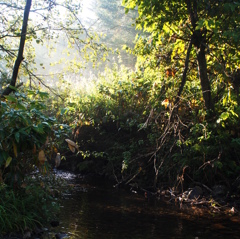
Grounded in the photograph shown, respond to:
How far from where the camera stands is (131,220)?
21.1 feet

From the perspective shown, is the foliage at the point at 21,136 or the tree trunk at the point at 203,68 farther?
the tree trunk at the point at 203,68

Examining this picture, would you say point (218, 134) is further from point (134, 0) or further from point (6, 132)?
point (6, 132)

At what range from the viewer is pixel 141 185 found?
10203mm

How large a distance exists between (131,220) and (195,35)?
5.10 metres

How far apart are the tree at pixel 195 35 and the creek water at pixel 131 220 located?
3.00 meters

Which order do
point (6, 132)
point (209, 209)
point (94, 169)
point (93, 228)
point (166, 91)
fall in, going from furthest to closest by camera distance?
point (94, 169), point (166, 91), point (209, 209), point (93, 228), point (6, 132)

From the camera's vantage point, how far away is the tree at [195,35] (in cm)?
784

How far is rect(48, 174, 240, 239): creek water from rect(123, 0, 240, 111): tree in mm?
3001

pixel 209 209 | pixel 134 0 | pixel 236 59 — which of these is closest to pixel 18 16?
pixel 134 0

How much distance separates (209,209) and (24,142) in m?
4.69

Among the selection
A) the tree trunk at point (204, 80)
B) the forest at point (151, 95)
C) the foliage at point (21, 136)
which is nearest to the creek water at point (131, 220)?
the forest at point (151, 95)

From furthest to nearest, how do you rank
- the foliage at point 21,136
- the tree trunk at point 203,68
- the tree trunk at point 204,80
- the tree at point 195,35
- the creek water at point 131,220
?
the tree trunk at point 204,80 < the tree trunk at point 203,68 < the tree at point 195,35 < the creek water at point 131,220 < the foliage at point 21,136

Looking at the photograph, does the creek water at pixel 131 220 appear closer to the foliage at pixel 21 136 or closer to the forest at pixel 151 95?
the forest at pixel 151 95

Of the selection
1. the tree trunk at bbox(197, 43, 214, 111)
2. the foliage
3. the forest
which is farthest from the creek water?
the tree trunk at bbox(197, 43, 214, 111)
